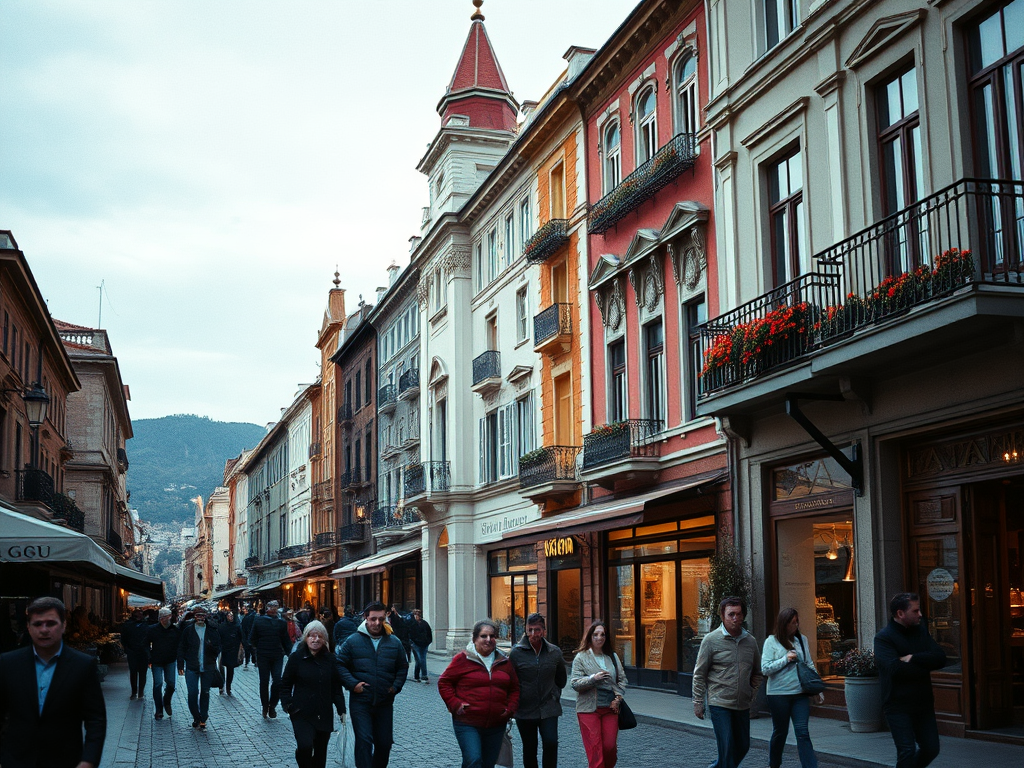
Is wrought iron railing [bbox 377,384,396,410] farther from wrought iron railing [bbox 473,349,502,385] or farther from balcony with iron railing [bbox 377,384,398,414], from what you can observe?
wrought iron railing [bbox 473,349,502,385]

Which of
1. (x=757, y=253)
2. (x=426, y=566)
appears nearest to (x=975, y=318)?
(x=757, y=253)

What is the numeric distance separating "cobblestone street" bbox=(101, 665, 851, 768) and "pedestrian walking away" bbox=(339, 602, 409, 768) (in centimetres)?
276

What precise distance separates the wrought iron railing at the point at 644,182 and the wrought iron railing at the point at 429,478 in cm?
1240

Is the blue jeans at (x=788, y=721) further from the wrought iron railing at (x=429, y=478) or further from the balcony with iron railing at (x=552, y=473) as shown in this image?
the wrought iron railing at (x=429, y=478)

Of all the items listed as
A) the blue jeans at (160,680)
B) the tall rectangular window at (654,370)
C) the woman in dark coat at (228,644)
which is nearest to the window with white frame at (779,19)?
the tall rectangular window at (654,370)

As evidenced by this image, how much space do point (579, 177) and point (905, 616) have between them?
19.2 m

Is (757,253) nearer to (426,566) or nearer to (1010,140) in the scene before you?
(1010,140)

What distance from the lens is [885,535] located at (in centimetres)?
1519

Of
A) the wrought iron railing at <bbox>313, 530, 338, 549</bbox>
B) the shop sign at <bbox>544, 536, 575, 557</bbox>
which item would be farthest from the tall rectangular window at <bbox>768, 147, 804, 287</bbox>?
the wrought iron railing at <bbox>313, 530, 338, 549</bbox>

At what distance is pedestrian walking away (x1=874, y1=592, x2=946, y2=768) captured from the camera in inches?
353

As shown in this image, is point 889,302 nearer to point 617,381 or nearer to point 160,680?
point 617,381

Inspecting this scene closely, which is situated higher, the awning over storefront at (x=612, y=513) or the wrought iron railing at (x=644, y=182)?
the wrought iron railing at (x=644, y=182)

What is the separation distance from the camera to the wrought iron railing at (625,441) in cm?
2261

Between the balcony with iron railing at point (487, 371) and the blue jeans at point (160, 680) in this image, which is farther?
the balcony with iron railing at point (487, 371)
